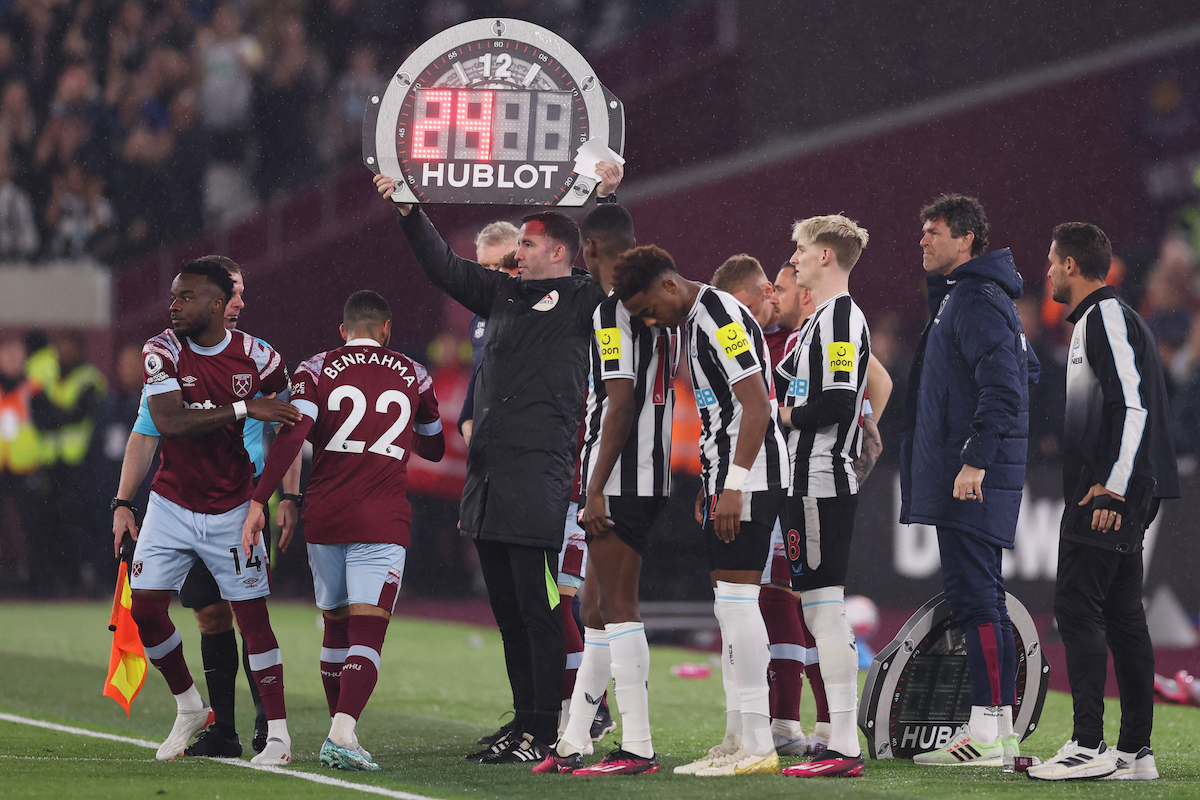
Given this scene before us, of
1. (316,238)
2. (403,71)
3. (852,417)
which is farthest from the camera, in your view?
(316,238)

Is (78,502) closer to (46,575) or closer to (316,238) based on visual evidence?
(46,575)

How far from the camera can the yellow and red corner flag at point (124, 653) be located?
5.20m

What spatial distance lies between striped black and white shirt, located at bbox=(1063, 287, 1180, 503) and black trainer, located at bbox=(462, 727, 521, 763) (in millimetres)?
2020

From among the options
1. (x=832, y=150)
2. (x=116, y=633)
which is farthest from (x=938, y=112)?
(x=116, y=633)

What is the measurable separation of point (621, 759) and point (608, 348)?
128cm

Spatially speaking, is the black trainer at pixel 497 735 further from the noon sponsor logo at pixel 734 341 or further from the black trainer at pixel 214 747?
the noon sponsor logo at pixel 734 341

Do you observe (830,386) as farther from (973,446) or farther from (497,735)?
(497,735)

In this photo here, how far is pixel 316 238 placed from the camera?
43.5ft

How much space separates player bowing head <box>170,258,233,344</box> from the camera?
488cm

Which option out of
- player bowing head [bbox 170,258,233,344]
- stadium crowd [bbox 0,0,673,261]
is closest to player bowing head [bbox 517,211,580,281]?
player bowing head [bbox 170,258,233,344]

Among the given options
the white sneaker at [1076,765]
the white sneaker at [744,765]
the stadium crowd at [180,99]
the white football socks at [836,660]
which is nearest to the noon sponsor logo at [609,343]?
the white football socks at [836,660]

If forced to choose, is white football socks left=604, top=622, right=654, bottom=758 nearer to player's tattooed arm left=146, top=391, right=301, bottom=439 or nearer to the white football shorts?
the white football shorts

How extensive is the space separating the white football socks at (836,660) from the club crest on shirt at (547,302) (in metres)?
1.28

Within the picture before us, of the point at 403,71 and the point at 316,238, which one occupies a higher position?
the point at 316,238
